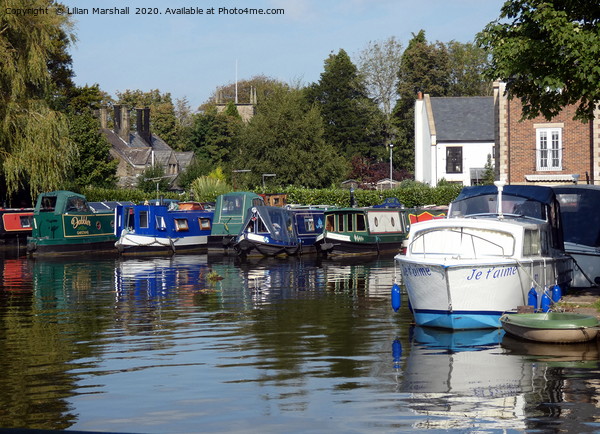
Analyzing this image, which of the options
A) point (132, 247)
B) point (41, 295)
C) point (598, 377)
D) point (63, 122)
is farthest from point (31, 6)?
point (598, 377)

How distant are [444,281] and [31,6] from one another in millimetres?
29555

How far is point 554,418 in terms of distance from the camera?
1282 cm

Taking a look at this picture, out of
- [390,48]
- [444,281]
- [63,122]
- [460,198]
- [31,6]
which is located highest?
[390,48]

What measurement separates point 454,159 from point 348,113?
28610 mm

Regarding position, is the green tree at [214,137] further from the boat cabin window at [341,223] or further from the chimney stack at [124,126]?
the boat cabin window at [341,223]

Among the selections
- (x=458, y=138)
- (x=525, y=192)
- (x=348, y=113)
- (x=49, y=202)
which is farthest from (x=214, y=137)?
(x=525, y=192)

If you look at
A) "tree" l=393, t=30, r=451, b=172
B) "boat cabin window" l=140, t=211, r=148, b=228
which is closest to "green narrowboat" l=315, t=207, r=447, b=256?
"boat cabin window" l=140, t=211, r=148, b=228

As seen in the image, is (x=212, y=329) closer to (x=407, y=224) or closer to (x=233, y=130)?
(x=407, y=224)

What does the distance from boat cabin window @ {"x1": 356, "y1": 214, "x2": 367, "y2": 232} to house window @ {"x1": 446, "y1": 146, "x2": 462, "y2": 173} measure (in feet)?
104

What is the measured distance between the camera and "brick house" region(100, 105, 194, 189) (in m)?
99.8

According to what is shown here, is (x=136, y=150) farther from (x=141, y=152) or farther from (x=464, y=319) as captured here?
(x=464, y=319)

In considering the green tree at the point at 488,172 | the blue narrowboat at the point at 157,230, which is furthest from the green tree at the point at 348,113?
the blue narrowboat at the point at 157,230

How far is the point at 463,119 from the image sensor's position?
83.6 meters

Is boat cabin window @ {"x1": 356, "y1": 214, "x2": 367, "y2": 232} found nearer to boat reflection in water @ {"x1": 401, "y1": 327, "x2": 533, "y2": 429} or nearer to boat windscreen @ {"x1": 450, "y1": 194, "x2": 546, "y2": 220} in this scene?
boat windscreen @ {"x1": 450, "y1": 194, "x2": 546, "y2": 220}
